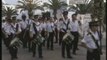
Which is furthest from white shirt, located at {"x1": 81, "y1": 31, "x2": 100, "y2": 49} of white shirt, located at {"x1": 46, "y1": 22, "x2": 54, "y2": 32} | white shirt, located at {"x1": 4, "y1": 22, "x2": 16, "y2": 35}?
white shirt, located at {"x1": 46, "y1": 22, "x2": 54, "y2": 32}

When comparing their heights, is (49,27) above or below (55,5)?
below

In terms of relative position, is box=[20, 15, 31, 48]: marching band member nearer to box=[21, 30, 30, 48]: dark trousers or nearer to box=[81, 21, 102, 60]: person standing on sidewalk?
box=[21, 30, 30, 48]: dark trousers

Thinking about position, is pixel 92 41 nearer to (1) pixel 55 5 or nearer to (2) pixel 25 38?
(2) pixel 25 38

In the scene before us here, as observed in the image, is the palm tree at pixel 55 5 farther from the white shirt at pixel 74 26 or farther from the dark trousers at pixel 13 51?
the dark trousers at pixel 13 51

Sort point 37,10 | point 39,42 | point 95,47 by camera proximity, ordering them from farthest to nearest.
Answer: point 37,10 < point 39,42 < point 95,47

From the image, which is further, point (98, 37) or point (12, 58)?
point (12, 58)

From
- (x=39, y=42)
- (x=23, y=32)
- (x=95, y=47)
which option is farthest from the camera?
(x=23, y=32)

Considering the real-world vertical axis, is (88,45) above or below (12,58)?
above

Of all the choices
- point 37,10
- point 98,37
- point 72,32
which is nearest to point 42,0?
point 37,10

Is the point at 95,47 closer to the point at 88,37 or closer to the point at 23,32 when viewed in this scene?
the point at 88,37

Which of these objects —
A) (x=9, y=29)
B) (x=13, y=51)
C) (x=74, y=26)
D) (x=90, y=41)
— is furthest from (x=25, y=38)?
(x=90, y=41)

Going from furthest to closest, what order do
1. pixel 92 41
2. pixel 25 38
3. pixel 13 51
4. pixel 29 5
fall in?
pixel 29 5 → pixel 25 38 → pixel 13 51 → pixel 92 41

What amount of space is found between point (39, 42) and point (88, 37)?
475 centimetres

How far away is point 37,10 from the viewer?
137 ft
